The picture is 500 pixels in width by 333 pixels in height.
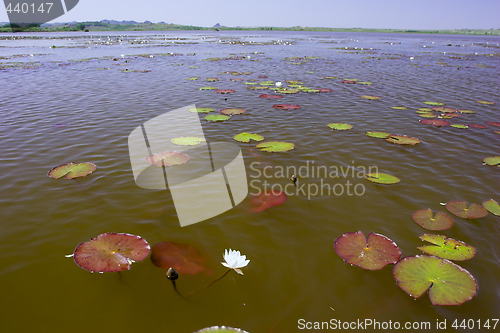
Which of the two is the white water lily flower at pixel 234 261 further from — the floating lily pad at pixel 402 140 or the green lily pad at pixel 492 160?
the green lily pad at pixel 492 160

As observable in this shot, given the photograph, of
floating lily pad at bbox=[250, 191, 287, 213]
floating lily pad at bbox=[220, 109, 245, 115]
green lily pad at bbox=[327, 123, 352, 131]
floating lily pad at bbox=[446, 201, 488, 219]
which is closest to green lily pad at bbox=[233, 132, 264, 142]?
floating lily pad at bbox=[220, 109, 245, 115]

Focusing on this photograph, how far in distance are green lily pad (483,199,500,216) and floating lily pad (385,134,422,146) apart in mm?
2507

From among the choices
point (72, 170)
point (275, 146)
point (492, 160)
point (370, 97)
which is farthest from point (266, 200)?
point (370, 97)

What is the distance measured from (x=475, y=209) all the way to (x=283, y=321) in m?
3.53

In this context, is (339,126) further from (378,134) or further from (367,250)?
(367,250)

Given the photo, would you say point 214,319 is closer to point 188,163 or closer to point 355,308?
point 355,308

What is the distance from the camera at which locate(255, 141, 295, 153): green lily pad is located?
631 centimetres

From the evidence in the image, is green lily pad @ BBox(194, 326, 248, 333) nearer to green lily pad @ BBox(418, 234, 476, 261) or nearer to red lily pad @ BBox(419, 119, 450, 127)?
green lily pad @ BBox(418, 234, 476, 261)

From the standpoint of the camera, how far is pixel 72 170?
5281mm

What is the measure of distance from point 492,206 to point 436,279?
7.28 ft

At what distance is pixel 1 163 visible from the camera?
18.6 ft

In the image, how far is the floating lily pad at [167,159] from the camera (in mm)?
5684

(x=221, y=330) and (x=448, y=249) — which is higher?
(x=221, y=330)

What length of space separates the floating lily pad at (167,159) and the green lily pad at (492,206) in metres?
5.21
